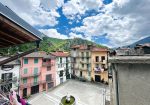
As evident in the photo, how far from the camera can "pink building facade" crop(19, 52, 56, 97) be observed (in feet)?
95.0

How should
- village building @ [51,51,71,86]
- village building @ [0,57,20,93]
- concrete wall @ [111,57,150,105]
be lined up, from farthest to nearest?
1. village building @ [51,51,71,86]
2. village building @ [0,57,20,93]
3. concrete wall @ [111,57,150,105]

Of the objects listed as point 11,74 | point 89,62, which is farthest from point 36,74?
point 89,62

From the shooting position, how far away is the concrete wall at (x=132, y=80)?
301 cm

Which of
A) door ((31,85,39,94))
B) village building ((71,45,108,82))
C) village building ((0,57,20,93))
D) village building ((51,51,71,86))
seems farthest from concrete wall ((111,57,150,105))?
village building ((71,45,108,82))

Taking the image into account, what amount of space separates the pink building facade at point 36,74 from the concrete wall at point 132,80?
1101 inches

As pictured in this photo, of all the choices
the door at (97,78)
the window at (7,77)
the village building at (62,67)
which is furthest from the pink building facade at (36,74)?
the door at (97,78)

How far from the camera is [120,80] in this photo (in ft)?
10.6

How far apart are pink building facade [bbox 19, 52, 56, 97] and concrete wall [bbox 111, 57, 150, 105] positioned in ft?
91.7

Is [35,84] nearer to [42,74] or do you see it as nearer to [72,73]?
[42,74]

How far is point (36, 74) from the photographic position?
104 feet

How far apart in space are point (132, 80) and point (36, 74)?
101ft

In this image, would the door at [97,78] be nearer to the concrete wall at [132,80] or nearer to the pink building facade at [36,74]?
the pink building facade at [36,74]

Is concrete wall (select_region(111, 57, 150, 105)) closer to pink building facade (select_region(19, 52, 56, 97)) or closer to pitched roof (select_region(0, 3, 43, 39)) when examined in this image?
pitched roof (select_region(0, 3, 43, 39))

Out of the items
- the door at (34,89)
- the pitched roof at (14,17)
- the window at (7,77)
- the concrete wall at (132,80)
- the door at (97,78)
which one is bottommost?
the door at (34,89)
